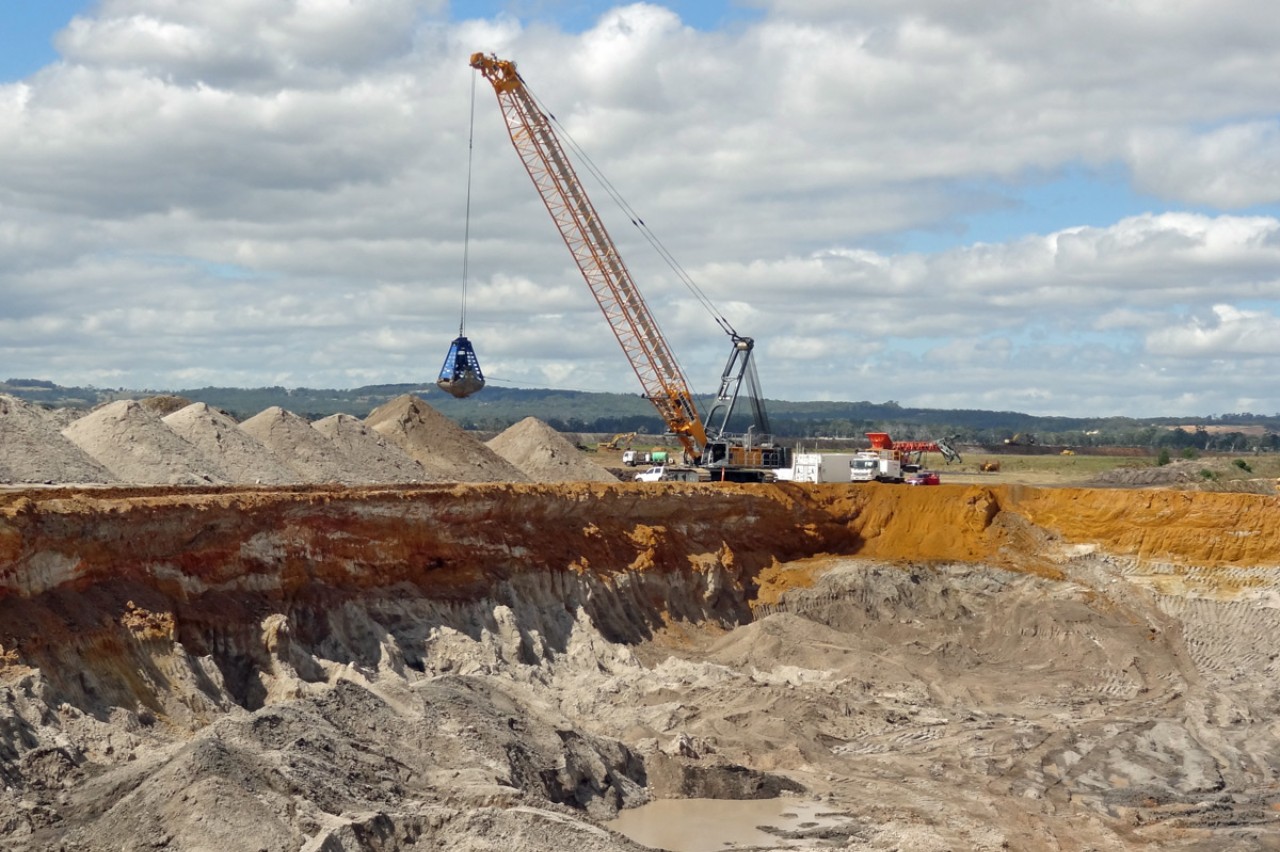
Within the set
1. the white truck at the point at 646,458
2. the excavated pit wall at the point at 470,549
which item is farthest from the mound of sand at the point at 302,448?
the white truck at the point at 646,458

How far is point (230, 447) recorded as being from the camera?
4831 cm

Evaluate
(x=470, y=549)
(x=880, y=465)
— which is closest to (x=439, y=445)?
(x=880, y=465)

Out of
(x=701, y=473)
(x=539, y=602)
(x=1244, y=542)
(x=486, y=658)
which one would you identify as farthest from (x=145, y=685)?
(x=701, y=473)

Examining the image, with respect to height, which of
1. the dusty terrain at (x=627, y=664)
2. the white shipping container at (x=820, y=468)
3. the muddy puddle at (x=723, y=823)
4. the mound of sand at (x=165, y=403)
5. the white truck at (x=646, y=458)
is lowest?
the muddy puddle at (x=723, y=823)

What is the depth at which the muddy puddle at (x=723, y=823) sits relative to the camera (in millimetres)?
23547

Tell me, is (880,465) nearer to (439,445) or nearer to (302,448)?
(439,445)

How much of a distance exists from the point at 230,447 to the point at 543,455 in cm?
1965

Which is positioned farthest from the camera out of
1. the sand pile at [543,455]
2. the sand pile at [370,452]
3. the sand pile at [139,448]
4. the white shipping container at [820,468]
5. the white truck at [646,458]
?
the white truck at [646,458]

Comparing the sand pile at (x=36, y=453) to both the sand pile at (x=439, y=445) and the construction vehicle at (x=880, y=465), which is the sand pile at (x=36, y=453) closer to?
the sand pile at (x=439, y=445)

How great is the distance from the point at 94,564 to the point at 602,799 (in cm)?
1007

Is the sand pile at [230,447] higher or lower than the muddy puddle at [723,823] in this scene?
higher

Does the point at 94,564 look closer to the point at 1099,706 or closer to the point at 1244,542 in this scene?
the point at 1099,706

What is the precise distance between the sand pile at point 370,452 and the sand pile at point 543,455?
8418 mm

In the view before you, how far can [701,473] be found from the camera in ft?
200
